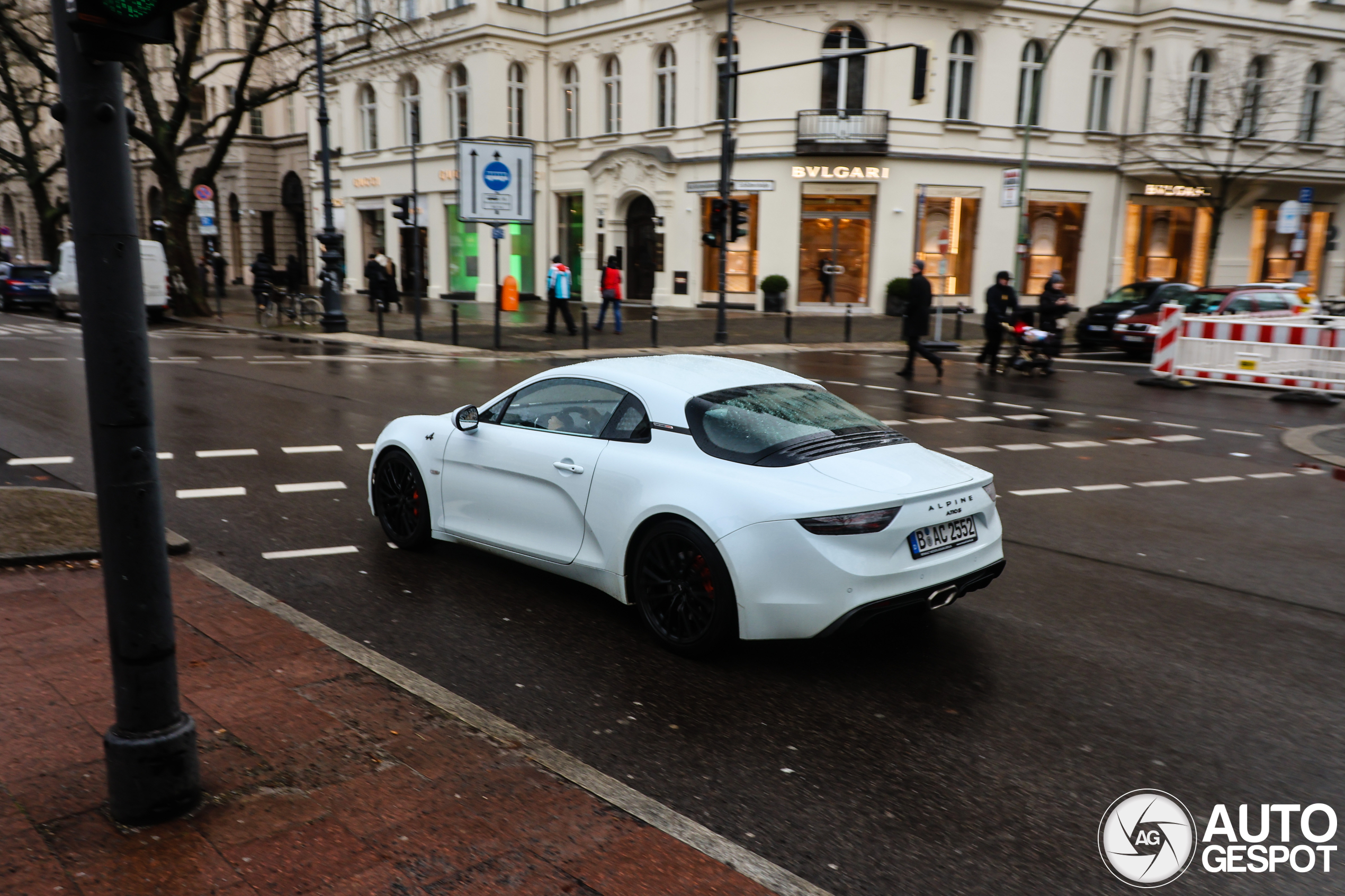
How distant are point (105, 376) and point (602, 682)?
250cm

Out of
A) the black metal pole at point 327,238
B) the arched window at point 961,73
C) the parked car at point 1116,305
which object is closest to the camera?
the parked car at point 1116,305

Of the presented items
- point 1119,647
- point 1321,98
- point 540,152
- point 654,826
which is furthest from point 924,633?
point 1321,98

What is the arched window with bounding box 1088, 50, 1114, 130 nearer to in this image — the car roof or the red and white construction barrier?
the red and white construction barrier

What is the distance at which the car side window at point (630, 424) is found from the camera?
5.30 meters

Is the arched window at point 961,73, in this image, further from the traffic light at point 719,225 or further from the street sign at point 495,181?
the street sign at point 495,181

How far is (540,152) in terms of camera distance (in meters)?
38.5

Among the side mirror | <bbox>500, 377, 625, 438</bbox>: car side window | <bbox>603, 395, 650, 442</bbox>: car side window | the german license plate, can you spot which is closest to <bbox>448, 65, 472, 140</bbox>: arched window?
the side mirror

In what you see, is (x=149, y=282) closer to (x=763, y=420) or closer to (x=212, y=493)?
(x=212, y=493)

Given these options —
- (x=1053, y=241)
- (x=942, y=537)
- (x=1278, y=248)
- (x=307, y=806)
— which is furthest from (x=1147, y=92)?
(x=307, y=806)

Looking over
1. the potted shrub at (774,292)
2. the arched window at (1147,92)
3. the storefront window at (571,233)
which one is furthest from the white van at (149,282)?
the arched window at (1147,92)

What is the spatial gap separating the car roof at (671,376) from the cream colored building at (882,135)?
A: 25460 millimetres

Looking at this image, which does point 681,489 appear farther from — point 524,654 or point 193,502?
point 193,502

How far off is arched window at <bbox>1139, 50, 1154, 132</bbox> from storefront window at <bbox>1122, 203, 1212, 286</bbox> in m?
2.66

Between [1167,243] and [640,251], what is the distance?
18396mm
